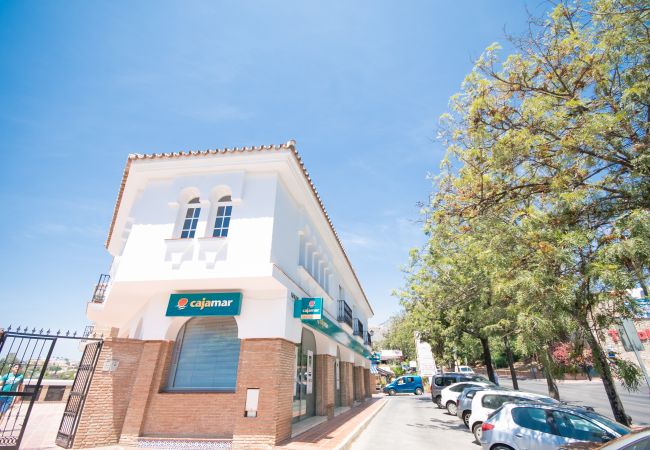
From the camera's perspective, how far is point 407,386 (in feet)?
104

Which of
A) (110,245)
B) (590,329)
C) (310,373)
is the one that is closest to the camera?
(590,329)

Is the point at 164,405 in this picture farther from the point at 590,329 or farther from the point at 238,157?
the point at 590,329

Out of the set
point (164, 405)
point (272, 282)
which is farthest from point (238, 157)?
point (164, 405)

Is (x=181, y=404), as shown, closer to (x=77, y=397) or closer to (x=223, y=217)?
(x=77, y=397)

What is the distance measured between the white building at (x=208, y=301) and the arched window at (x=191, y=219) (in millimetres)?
37

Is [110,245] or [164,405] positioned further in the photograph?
[110,245]

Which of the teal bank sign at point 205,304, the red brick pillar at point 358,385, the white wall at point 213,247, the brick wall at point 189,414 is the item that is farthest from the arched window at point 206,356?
the red brick pillar at point 358,385

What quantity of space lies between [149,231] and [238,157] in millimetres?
3619

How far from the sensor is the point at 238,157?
9844mm

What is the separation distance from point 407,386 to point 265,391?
92.1ft

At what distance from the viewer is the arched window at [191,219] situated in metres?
9.98

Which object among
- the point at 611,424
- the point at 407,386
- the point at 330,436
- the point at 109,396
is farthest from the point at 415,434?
the point at 407,386

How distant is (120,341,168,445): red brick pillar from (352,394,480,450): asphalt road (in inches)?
243

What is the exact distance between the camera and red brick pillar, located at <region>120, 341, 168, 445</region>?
8.55 metres
